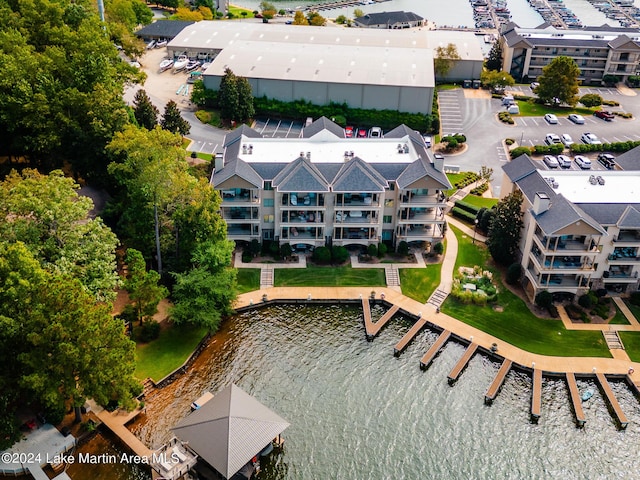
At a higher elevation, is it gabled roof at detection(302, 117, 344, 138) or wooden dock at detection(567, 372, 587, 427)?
gabled roof at detection(302, 117, 344, 138)

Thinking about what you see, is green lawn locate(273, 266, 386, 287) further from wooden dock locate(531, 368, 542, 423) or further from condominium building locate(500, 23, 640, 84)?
condominium building locate(500, 23, 640, 84)

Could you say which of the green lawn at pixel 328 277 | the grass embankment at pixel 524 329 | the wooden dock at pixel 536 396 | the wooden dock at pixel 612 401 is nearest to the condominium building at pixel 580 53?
the grass embankment at pixel 524 329

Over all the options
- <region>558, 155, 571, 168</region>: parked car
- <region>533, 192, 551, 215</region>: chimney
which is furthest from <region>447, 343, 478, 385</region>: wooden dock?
<region>558, 155, 571, 168</region>: parked car

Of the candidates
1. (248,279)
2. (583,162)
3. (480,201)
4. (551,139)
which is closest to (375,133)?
(480,201)

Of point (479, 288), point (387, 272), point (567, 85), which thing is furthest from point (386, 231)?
point (567, 85)

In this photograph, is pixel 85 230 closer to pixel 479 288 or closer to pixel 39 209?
pixel 39 209

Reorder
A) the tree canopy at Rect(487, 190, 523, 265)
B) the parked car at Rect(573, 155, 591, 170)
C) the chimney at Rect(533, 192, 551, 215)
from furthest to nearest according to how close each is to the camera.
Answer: the parked car at Rect(573, 155, 591, 170) < the tree canopy at Rect(487, 190, 523, 265) < the chimney at Rect(533, 192, 551, 215)

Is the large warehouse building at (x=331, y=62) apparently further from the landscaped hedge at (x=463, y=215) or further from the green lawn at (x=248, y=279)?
the green lawn at (x=248, y=279)
